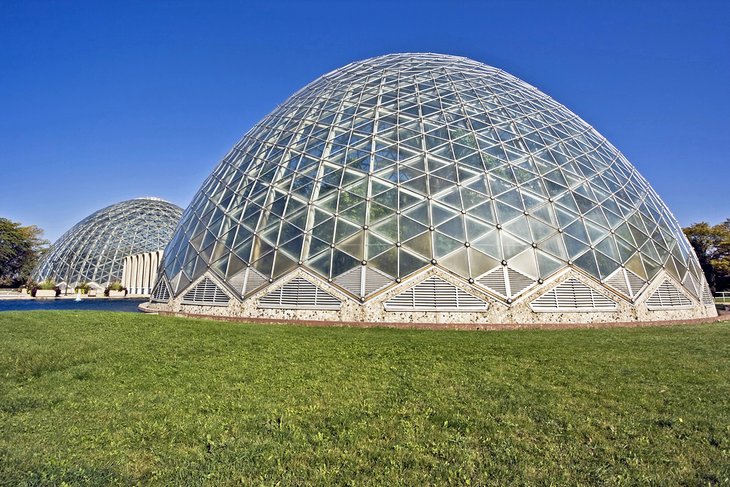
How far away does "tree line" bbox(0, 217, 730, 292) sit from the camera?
52.6 metres

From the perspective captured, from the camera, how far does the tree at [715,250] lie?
5156 cm

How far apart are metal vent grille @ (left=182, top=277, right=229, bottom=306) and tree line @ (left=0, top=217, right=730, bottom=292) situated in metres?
58.1

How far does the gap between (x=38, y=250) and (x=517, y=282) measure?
9632 cm

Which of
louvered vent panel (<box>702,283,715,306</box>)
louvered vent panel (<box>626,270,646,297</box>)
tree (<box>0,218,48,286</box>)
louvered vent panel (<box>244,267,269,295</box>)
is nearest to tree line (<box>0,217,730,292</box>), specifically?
tree (<box>0,218,48,286</box>)

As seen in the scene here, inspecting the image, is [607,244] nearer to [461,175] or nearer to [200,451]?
[461,175]

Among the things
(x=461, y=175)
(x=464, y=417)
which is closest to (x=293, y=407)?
(x=464, y=417)

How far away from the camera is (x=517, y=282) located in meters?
18.1

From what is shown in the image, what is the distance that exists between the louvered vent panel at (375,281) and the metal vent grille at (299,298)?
1.43 metres

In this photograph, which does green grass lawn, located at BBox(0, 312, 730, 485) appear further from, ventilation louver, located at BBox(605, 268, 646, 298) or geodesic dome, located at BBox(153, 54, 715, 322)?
ventilation louver, located at BBox(605, 268, 646, 298)

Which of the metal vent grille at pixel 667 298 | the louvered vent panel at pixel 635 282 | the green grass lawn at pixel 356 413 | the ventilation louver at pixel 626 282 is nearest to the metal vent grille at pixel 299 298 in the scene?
the green grass lawn at pixel 356 413

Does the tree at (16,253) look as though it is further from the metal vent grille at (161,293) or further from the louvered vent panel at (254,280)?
the louvered vent panel at (254,280)

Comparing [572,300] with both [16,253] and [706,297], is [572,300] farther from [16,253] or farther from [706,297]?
[16,253]

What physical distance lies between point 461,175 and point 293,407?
16216 millimetres

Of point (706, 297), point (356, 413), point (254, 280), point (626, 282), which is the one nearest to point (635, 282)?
point (626, 282)
